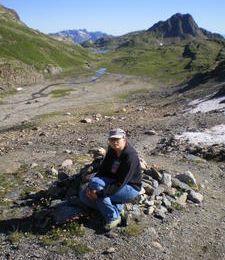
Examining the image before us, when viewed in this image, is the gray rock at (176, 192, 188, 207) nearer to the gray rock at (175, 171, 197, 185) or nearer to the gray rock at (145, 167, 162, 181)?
the gray rock at (145, 167, 162, 181)

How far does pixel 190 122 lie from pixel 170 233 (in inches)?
1029

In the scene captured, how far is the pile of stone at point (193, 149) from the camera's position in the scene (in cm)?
2772

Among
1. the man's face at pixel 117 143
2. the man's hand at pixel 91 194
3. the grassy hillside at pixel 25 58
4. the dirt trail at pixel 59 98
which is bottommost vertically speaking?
the dirt trail at pixel 59 98

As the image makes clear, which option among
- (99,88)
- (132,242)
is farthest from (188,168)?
(99,88)

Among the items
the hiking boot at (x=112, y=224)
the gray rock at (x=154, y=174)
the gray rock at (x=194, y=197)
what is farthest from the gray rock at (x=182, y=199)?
the hiking boot at (x=112, y=224)

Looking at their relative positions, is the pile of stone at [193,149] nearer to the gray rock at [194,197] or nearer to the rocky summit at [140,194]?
the rocky summit at [140,194]

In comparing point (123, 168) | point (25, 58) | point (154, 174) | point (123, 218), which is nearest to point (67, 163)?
point (154, 174)

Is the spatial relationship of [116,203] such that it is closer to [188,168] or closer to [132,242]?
[132,242]

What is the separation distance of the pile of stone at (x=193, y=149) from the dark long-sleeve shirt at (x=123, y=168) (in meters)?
12.8

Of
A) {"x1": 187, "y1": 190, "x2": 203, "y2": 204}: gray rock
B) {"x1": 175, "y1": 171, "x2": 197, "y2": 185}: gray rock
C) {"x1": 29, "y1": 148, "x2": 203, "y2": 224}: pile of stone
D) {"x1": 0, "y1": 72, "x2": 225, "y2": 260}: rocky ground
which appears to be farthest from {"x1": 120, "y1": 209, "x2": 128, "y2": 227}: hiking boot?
{"x1": 175, "y1": 171, "x2": 197, "y2": 185}: gray rock

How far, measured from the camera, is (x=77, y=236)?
15109mm

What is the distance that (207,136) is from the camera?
32906mm

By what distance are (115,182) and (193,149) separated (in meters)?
15.2

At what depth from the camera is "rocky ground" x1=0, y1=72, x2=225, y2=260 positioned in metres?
14.8
